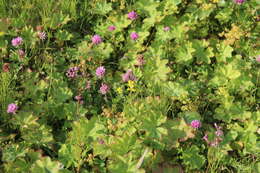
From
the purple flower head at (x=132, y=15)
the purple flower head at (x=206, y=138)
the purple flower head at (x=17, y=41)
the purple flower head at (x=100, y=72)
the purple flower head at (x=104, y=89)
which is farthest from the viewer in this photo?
the purple flower head at (x=132, y=15)

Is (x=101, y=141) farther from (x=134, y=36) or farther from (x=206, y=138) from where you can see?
(x=134, y=36)

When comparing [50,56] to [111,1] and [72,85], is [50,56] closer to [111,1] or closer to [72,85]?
[72,85]

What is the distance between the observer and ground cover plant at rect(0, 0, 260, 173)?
2.56 meters

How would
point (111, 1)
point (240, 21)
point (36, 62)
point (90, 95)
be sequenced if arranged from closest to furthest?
point (90, 95)
point (36, 62)
point (240, 21)
point (111, 1)

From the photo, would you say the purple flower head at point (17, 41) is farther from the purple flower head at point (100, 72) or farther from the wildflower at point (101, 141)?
the wildflower at point (101, 141)

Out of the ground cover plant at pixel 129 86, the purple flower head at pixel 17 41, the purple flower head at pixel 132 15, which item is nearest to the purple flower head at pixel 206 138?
the ground cover plant at pixel 129 86

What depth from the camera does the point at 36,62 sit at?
3.21 metres

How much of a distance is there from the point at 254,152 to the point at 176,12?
1563 millimetres

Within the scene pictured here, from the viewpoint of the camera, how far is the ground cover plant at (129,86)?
2.56 meters

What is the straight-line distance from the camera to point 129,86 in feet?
9.88

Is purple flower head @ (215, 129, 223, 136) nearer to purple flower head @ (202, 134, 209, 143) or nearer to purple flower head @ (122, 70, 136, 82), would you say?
purple flower head @ (202, 134, 209, 143)

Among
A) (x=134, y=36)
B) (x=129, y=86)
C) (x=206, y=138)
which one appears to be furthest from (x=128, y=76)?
(x=206, y=138)

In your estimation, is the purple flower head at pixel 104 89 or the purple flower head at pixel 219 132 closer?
the purple flower head at pixel 219 132

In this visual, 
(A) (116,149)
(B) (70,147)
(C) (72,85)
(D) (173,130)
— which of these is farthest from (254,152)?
(C) (72,85)
